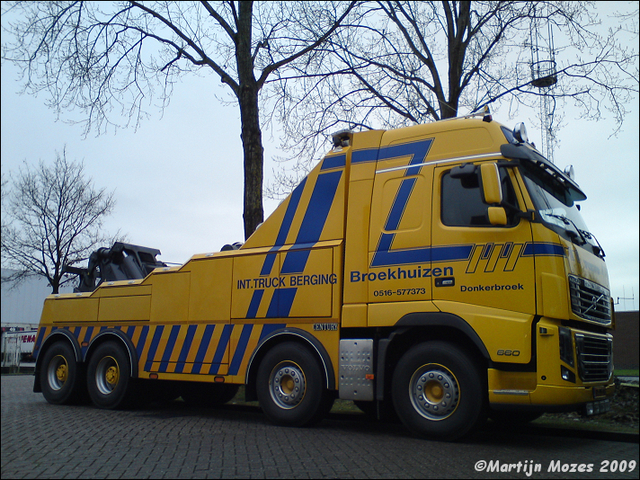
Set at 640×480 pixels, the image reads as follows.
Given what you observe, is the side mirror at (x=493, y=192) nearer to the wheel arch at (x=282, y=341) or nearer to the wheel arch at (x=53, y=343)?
the wheel arch at (x=282, y=341)

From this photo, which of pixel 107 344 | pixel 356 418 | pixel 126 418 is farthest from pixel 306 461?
pixel 107 344

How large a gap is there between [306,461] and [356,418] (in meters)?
3.71

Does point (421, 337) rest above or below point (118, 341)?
above

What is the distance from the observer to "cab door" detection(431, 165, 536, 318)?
6062 mm

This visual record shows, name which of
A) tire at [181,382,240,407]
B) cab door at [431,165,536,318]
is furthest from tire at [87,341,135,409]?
cab door at [431,165,536,318]

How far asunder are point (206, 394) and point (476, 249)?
21.3ft

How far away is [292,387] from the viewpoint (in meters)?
7.54

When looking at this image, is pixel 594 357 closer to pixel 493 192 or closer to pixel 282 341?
pixel 493 192

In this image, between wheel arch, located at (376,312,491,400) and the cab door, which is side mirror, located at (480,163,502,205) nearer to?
the cab door

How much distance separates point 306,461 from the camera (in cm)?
521

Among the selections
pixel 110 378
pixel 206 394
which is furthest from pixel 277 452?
pixel 110 378

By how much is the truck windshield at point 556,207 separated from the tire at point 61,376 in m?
8.63

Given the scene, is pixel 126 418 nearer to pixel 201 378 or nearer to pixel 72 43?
pixel 201 378

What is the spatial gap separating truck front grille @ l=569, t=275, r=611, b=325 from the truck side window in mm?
956
